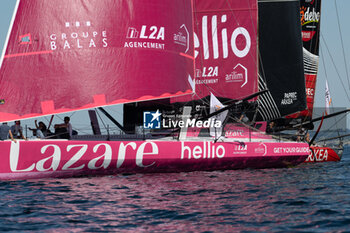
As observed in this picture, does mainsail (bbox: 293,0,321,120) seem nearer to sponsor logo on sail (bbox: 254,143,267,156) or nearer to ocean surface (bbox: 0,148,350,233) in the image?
sponsor logo on sail (bbox: 254,143,267,156)

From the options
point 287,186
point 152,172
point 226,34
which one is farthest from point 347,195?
point 226,34

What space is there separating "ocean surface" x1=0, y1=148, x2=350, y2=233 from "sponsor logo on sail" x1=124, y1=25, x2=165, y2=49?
3.58m

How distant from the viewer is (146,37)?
48.2 feet

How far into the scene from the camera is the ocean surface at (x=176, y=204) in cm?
816

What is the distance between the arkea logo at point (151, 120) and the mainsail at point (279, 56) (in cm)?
637

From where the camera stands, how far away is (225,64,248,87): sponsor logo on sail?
63.9 feet

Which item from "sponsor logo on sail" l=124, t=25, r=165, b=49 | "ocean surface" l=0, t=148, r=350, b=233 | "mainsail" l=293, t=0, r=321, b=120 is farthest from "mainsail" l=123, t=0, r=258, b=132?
"mainsail" l=293, t=0, r=321, b=120

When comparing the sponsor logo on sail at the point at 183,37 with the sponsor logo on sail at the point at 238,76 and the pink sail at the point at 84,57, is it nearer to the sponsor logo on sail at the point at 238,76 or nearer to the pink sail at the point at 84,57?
the pink sail at the point at 84,57

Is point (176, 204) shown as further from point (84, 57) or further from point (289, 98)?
point (289, 98)

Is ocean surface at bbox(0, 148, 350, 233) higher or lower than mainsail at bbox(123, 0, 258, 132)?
lower

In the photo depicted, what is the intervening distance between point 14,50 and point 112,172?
4043 mm

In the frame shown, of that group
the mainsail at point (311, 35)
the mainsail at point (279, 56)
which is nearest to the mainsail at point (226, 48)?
the mainsail at point (279, 56)

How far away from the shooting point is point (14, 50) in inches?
513

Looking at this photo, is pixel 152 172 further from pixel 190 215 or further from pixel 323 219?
pixel 323 219
